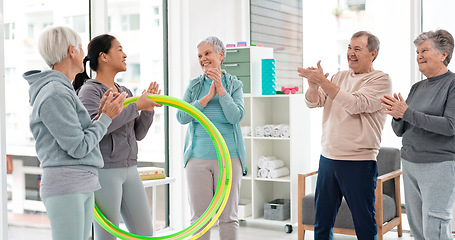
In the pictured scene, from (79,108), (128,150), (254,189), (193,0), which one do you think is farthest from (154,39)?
(79,108)

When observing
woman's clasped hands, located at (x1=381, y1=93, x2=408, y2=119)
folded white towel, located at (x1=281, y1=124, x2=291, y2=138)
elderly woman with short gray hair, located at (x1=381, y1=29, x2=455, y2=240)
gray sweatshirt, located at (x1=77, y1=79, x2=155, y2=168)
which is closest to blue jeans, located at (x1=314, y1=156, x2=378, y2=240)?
elderly woman with short gray hair, located at (x1=381, y1=29, x2=455, y2=240)

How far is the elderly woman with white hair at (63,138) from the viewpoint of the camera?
2131mm

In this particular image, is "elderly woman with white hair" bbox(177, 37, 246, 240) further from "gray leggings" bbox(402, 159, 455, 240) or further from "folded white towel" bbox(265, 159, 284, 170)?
"folded white towel" bbox(265, 159, 284, 170)

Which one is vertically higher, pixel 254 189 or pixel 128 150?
pixel 128 150

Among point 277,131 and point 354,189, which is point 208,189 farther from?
point 277,131

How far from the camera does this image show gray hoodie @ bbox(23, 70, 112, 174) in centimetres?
212

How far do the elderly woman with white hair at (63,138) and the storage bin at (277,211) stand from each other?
2914 millimetres

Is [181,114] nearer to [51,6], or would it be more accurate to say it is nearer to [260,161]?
[51,6]

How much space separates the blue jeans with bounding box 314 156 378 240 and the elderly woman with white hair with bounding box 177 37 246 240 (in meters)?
0.52

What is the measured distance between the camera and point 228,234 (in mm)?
3240

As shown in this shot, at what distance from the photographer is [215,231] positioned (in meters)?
5.04

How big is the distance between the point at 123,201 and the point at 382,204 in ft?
7.30

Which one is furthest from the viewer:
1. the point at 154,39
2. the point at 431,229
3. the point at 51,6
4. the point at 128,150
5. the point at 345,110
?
the point at 154,39

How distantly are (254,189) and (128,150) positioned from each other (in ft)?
8.55
